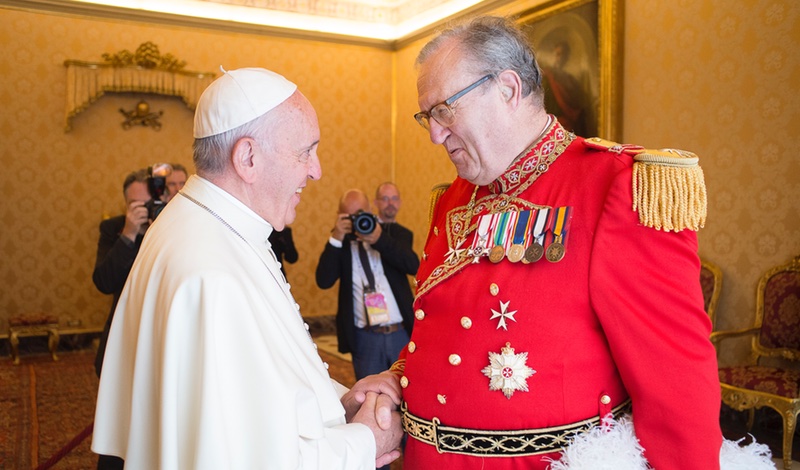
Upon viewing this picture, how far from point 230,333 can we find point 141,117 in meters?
7.43

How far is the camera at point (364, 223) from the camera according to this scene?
429 centimetres

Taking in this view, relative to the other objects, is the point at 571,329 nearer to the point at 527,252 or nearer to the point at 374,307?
the point at 527,252

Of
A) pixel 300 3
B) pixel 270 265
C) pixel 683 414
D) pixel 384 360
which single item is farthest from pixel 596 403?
pixel 300 3

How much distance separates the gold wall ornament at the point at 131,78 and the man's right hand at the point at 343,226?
4645 millimetres

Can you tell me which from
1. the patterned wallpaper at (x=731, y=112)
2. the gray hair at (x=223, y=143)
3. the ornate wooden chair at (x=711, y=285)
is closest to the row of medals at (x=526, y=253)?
the gray hair at (x=223, y=143)

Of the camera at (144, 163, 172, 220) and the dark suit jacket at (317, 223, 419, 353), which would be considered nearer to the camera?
the camera at (144, 163, 172, 220)

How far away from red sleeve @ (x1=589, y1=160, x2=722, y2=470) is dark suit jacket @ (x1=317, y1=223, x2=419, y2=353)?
2.66 m

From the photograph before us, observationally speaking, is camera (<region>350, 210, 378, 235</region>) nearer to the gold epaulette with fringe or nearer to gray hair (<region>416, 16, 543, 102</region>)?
gray hair (<region>416, 16, 543, 102</region>)

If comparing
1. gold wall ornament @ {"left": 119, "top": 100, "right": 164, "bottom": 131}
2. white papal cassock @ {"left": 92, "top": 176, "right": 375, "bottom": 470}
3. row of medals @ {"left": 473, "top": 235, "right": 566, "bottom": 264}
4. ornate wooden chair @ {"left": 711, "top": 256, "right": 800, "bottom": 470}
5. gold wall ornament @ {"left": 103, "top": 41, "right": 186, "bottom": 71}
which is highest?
gold wall ornament @ {"left": 103, "top": 41, "right": 186, "bottom": 71}

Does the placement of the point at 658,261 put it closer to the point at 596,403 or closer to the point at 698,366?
the point at 698,366

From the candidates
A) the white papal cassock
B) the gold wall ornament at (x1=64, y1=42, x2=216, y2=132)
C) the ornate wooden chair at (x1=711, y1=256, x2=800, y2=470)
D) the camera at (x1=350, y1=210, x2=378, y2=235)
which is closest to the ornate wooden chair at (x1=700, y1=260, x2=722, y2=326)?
the ornate wooden chair at (x1=711, y1=256, x2=800, y2=470)

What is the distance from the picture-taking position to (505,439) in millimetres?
1733

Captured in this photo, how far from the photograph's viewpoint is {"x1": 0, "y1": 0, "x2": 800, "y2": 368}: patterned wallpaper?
4.98 metres

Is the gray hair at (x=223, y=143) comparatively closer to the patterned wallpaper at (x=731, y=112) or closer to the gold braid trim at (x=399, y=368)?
the gold braid trim at (x=399, y=368)
